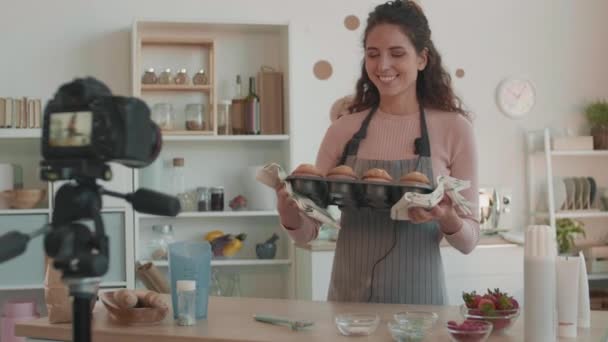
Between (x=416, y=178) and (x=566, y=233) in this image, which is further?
(x=566, y=233)

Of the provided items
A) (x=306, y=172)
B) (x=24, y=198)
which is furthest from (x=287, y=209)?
(x=24, y=198)

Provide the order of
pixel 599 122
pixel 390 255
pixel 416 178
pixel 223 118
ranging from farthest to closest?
pixel 599 122, pixel 223 118, pixel 390 255, pixel 416 178

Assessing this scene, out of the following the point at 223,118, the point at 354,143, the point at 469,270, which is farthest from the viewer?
the point at 223,118

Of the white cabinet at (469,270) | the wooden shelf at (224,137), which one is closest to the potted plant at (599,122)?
the white cabinet at (469,270)

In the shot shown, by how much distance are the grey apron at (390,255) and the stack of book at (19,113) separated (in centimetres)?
241

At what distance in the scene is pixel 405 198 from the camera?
1886mm

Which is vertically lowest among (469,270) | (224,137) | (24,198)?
(469,270)

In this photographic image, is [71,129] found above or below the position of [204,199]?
above

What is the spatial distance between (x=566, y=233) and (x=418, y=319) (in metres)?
3.02

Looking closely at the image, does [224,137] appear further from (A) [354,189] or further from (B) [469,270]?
(A) [354,189]

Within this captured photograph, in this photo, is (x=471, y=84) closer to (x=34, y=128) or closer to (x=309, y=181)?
(x=34, y=128)

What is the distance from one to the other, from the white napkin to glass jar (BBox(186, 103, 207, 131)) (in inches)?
90.0

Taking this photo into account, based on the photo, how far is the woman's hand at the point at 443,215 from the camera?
1909mm

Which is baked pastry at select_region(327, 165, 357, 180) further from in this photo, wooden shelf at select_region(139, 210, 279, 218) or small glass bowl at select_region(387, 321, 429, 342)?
wooden shelf at select_region(139, 210, 279, 218)
